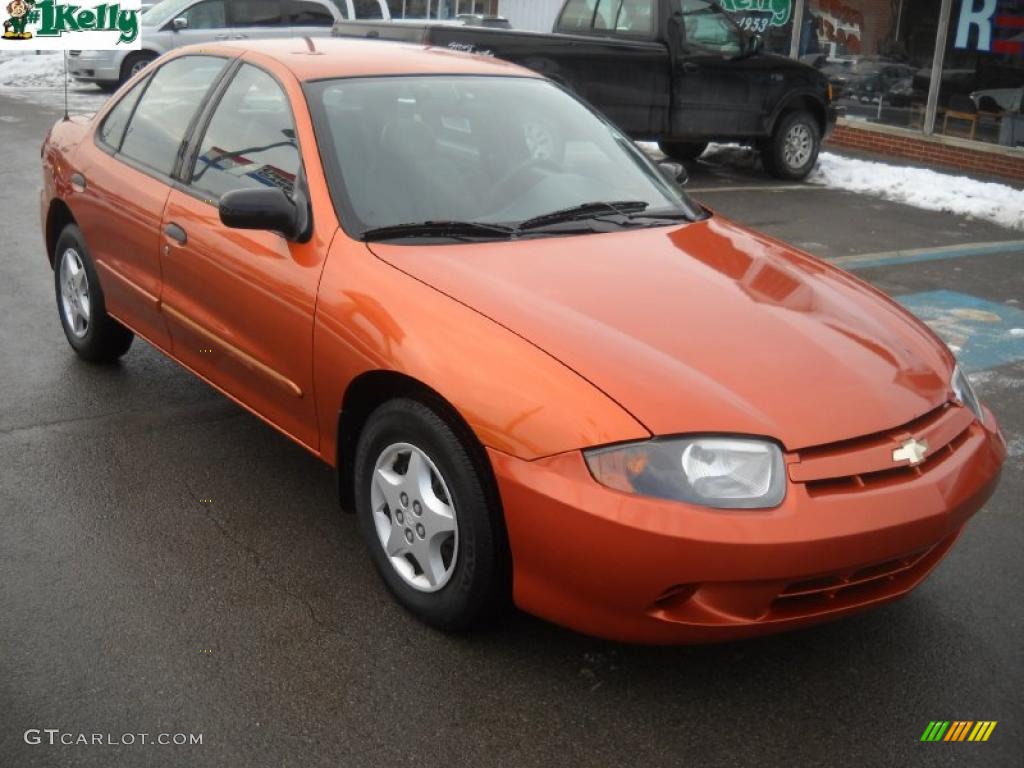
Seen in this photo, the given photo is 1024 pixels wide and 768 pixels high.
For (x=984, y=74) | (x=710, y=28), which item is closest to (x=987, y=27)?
(x=984, y=74)

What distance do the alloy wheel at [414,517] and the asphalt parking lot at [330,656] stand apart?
18cm

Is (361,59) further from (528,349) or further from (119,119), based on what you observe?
(528,349)

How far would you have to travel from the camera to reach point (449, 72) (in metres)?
4.39

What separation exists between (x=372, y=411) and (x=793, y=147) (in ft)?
33.8

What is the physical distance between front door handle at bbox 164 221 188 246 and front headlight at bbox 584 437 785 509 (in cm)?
220

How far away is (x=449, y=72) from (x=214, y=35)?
570 inches

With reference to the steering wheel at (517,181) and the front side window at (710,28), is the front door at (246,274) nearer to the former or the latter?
the steering wheel at (517,181)

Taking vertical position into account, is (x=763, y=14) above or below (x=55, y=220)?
above

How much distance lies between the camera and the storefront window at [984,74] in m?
12.7

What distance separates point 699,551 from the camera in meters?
2.73

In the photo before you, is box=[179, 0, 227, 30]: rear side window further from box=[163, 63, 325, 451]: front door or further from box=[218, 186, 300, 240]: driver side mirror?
box=[218, 186, 300, 240]: driver side mirror

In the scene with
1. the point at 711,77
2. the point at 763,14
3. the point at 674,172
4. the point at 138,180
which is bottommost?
the point at 138,180

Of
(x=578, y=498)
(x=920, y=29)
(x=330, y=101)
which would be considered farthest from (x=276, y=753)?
(x=920, y=29)

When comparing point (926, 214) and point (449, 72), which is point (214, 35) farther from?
point (449, 72)
